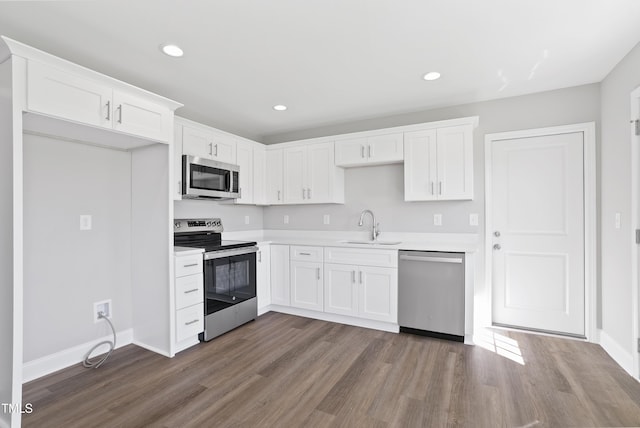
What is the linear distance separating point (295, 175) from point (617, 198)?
10.5 ft

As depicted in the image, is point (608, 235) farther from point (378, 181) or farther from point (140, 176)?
point (140, 176)

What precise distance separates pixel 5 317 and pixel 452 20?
10.8 feet

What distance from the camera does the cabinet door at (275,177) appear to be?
4184 mm

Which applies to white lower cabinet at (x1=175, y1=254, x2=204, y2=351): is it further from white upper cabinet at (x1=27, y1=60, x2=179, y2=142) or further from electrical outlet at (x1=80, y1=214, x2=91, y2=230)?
white upper cabinet at (x1=27, y1=60, x2=179, y2=142)

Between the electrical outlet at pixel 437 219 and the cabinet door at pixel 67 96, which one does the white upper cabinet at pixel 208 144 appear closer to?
the cabinet door at pixel 67 96

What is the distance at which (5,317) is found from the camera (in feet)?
5.95

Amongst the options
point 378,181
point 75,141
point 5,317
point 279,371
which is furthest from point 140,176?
point 378,181

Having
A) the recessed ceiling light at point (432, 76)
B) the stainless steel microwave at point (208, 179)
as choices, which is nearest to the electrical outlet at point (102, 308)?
the stainless steel microwave at point (208, 179)

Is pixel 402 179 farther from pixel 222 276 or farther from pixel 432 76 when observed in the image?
pixel 222 276

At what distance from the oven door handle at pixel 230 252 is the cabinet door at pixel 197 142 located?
3.44ft

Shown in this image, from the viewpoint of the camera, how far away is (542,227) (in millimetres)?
3102

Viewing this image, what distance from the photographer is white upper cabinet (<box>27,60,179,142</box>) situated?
1867mm

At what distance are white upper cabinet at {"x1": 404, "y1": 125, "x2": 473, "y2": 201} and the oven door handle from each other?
185cm

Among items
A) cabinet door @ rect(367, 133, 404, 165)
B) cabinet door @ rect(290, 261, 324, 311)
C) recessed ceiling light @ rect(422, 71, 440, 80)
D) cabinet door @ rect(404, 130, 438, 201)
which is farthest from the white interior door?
cabinet door @ rect(290, 261, 324, 311)
